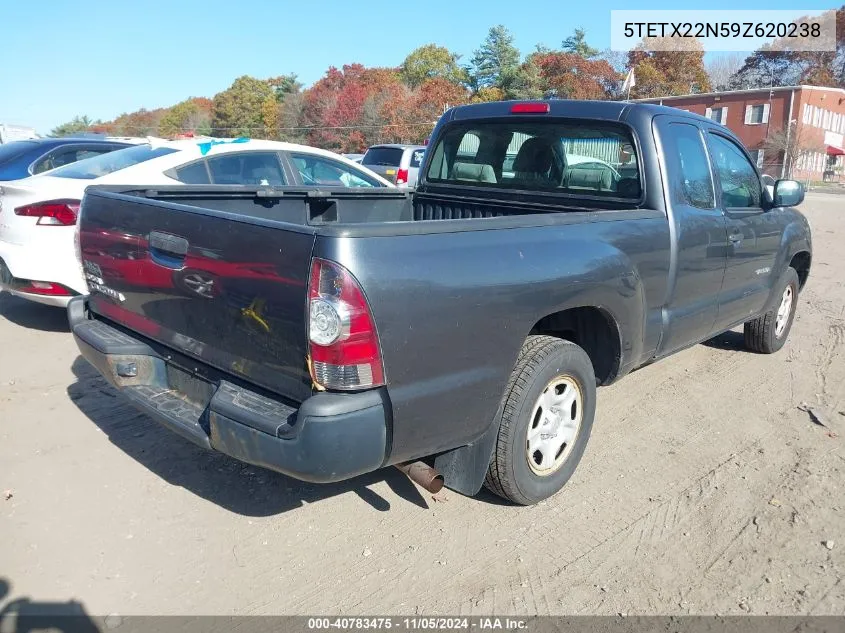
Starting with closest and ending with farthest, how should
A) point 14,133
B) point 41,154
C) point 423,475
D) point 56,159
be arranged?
point 423,475 < point 41,154 < point 56,159 < point 14,133

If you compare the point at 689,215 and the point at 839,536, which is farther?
the point at 689,215

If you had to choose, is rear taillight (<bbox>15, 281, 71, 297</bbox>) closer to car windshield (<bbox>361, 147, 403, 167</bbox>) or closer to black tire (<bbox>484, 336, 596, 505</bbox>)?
black tire (<bbox>484, 336, 596, 505</bbox>)

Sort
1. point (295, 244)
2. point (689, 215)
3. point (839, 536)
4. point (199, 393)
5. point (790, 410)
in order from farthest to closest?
point (790, 410), point (689, 215), point (839, 536), point (199, 393), point (295, 244)

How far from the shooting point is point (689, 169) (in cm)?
408

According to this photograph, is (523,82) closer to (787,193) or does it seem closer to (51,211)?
(787,193)

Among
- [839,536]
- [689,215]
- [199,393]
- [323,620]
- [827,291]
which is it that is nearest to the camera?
[323,620]

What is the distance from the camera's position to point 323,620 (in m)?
2.55

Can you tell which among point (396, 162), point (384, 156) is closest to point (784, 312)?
point (396, 162)

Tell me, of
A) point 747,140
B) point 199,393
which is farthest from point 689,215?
point 747,140

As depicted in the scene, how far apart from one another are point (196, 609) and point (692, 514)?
2.32m

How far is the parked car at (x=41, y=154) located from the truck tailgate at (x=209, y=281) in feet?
17.6

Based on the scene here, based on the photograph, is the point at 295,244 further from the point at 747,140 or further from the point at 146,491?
the point at 747,140

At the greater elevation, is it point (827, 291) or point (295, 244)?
point (295, 244)

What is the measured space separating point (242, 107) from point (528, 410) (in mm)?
62286
